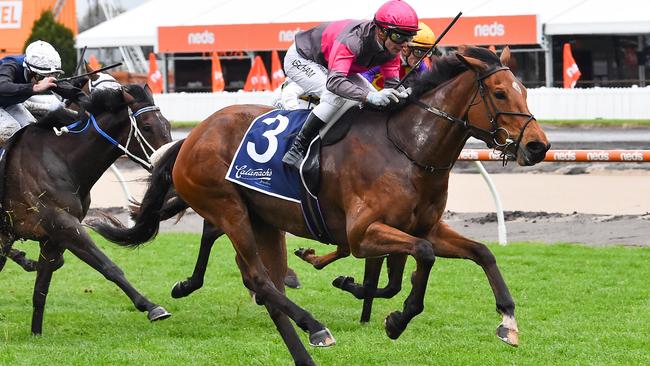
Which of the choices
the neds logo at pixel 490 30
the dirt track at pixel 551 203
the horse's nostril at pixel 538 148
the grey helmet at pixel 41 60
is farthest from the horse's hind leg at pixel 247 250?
the neds logo at pixel 490 30

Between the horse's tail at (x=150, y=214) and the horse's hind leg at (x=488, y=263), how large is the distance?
1933 millimetres

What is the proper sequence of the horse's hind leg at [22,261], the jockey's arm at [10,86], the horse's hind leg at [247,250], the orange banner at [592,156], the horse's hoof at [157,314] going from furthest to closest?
the orange banner at [592,156]
the horse's hind leg at [22,261]
the jockey's arm at [10,86]
the horse's hoof at [157,314]
the horse's hind leg at [247,250]

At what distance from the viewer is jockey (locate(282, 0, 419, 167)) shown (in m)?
6.17

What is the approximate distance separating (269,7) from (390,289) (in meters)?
21.1

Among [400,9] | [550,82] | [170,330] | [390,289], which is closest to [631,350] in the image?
[390,289]

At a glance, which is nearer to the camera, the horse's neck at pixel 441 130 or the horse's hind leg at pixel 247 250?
the horse's neck at pixel 441 130

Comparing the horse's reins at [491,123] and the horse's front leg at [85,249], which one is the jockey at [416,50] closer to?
the horse's reins at [491,123]

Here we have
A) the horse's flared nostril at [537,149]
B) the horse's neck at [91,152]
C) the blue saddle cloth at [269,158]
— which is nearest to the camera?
the horse's flared nostril at [537,149]

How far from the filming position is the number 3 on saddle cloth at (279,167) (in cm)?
642

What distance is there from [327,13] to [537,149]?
20.9 meters

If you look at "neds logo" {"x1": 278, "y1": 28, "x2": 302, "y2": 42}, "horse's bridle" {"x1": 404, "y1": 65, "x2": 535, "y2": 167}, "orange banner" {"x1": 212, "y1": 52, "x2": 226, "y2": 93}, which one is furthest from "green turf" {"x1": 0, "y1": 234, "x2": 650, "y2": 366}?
"neds logo" {"x1": 278, "y1": 28, "x2": 302, "y2": 42}

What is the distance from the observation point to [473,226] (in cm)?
1212

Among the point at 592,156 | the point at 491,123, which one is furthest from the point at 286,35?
the point at 491,123

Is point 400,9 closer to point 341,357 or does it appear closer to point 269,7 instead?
point 341,357
